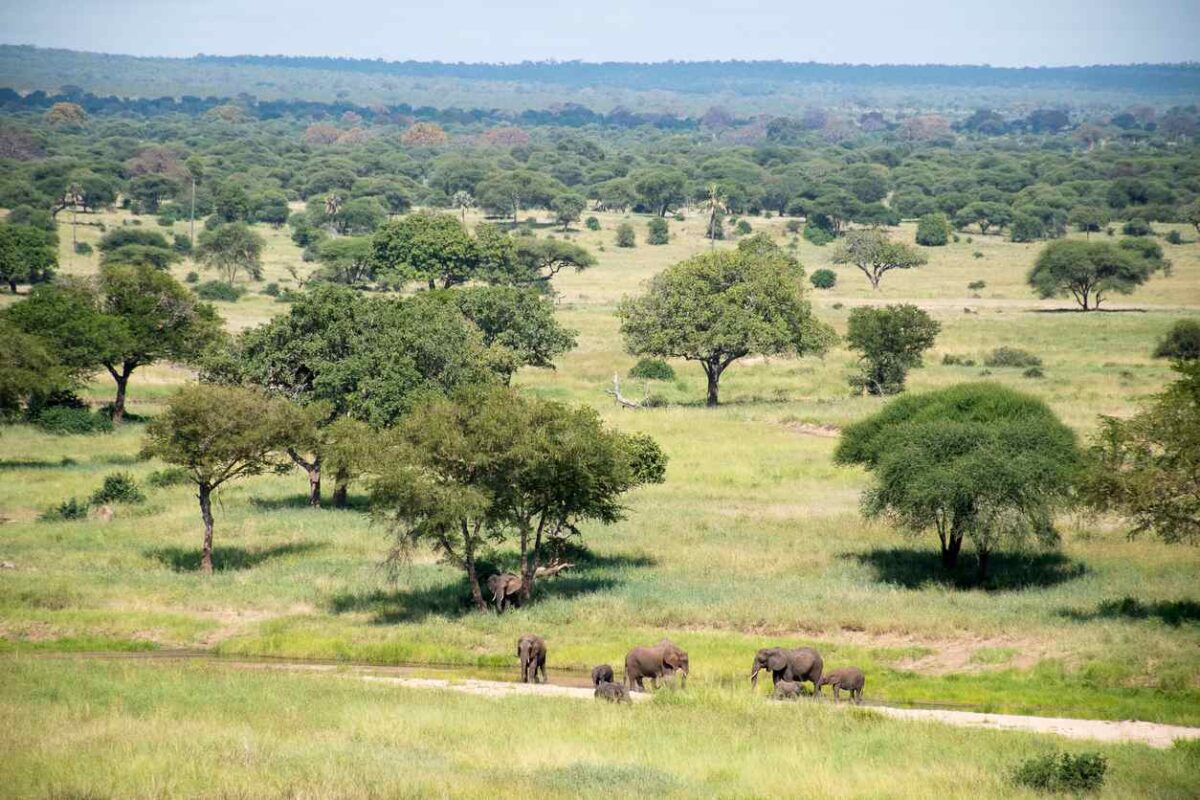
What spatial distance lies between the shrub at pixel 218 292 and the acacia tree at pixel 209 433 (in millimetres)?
66953

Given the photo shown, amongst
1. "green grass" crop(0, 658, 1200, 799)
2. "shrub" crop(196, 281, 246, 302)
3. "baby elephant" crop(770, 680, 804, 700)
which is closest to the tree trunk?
"green grass" crop(0, 658, 1200, 799)

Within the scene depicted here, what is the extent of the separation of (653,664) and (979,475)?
1178 cm

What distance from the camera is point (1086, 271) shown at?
10681 centimetres

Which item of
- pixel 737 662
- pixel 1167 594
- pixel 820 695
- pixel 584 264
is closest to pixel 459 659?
pixel 737 662

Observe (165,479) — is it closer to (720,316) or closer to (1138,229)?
(720,316)

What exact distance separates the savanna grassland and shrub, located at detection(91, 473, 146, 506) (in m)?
0.87

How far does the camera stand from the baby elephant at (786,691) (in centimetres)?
2838

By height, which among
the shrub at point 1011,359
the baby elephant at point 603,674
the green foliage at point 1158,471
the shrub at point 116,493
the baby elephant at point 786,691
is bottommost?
the shrub at point 116,493

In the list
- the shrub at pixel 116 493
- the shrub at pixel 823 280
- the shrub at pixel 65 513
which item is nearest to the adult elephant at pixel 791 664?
the shrub at pixel 65 513

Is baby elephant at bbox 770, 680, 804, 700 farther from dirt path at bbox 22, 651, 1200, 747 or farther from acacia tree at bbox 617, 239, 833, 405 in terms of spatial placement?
acacia tree at bbox 617, 239, 833, 405

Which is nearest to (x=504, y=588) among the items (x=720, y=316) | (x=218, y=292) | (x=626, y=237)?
(x=720, y=316)

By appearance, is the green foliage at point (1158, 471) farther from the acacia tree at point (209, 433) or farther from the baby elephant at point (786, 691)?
the acacia tree at point (209, 433)

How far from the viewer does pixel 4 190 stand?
153 m

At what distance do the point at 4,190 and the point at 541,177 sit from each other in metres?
66.3
